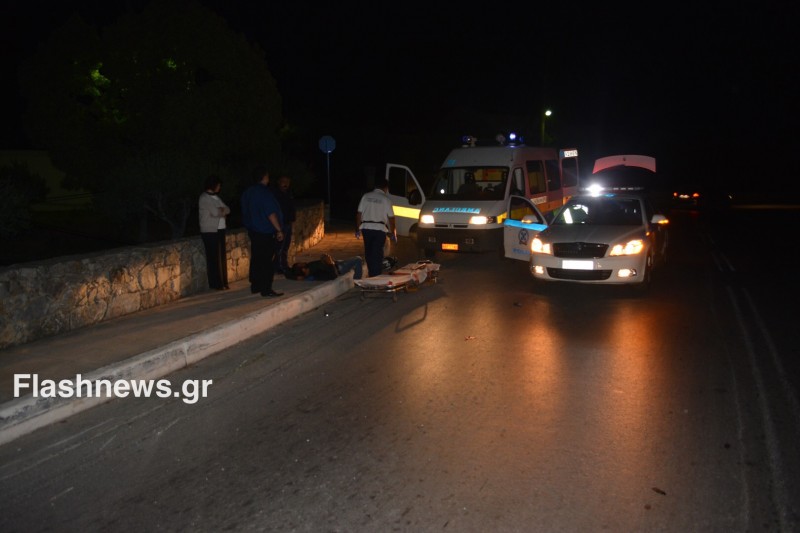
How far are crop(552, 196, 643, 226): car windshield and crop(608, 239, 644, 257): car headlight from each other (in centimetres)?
106

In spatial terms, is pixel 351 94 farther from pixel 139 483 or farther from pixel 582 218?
pixel 139 483

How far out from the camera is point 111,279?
851 centimetres

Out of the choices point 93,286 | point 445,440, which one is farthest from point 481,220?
point 445,440

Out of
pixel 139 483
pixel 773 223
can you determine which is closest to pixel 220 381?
pixel 139 483

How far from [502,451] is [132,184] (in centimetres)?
1076

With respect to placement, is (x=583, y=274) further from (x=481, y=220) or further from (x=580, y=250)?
(x=481, y=220)

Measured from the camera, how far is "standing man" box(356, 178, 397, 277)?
36.9ft

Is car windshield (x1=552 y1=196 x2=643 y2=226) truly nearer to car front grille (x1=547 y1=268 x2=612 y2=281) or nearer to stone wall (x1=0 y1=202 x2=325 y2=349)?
car front grille (x1=547 y1=268 x2=612 y2=281)

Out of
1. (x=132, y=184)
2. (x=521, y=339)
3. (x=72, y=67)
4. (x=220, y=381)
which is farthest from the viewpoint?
(x=72, y=67)

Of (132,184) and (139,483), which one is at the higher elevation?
(132,184)

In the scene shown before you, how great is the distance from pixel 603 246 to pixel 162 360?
6613 millimetres

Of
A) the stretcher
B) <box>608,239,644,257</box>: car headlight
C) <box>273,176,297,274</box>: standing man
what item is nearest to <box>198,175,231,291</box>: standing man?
<box>273,176,297,274</box>: standing man

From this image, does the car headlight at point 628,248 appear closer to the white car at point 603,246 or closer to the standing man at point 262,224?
the white car at point 603,246

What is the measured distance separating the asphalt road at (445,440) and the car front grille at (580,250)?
6.46 ft
